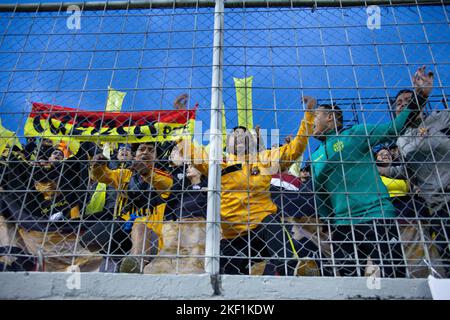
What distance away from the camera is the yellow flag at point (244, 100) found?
8.52 ft

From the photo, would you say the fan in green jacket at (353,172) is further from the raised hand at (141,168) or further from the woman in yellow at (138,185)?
the raised hand at (141,168)

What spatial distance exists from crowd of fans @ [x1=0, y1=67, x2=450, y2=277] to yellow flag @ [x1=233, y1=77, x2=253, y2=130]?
133mm

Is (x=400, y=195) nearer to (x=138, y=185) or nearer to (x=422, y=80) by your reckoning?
(x=422, y=80)

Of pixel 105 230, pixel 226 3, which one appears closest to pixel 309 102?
pixel 226 3

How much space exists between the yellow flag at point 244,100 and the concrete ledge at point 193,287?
1.02 metres

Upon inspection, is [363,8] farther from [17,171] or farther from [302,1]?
[17,171]

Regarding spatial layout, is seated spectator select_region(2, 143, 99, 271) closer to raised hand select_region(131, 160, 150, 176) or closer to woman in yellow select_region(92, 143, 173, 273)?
woman in yellow select_region(92, 143, 173, 273)

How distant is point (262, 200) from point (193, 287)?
4.26 feet

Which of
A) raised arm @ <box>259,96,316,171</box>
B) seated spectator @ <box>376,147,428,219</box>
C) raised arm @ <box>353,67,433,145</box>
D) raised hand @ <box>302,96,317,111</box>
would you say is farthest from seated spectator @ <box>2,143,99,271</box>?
seated spectator @ <box>376,147,428,219</box>

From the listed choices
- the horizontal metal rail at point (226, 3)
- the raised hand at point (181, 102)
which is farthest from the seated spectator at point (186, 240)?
the horizontal metal rail at point (226, 3)

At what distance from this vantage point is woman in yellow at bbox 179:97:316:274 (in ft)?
9.37

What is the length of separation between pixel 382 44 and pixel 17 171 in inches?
107

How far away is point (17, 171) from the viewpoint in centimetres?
303
